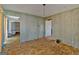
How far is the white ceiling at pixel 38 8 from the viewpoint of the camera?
5.43 feet

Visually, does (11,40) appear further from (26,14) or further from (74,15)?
(74,15)

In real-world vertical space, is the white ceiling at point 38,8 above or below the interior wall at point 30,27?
above

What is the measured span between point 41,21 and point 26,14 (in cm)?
26

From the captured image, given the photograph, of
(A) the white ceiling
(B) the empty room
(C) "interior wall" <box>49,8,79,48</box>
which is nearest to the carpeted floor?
(B) the empty room

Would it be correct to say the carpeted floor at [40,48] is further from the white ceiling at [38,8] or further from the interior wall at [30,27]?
the white ceiling at [38,8]

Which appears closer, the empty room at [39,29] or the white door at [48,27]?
the empty room at [39,29]

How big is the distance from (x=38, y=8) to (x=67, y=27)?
1.78 ft

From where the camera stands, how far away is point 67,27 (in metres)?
1.69

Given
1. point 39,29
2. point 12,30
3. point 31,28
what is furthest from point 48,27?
point 12,30

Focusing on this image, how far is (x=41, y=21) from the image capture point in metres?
1.75

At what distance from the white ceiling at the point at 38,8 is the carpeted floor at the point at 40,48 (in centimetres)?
45

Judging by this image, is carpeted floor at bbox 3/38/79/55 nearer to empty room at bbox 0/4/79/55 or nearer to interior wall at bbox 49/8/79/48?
empty room at bbox 0/4/79/55

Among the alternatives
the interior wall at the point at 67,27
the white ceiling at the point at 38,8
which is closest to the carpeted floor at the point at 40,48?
the interior wall at the point at 67,27

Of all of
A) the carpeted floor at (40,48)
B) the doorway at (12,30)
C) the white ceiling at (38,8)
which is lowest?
the carpeted floor at (40,48)
